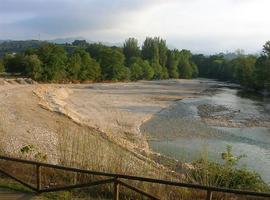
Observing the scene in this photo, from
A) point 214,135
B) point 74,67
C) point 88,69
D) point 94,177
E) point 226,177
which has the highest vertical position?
point 74,67

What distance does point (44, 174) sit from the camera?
37.8ft

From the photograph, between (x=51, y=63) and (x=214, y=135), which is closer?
(x=214, y=135)

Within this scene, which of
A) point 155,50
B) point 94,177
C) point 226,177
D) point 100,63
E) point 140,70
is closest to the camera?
point 94,177

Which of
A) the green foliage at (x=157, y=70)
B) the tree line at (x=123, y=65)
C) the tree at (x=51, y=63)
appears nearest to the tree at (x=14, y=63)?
A: the tree line at (x=123, y=65)

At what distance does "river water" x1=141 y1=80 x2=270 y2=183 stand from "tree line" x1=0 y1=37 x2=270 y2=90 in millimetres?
44539

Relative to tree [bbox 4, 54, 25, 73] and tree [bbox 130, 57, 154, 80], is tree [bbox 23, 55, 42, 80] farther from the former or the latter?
tree [bbox 130, 57, 154, 80]

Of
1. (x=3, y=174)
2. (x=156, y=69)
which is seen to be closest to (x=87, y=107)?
(x=3, y=174)

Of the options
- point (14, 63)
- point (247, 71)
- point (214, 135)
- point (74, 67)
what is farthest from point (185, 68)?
point (214, 135)

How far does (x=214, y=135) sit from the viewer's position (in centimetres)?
3975

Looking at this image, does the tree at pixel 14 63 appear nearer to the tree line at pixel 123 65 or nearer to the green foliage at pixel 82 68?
the tree line at pixel 123 65

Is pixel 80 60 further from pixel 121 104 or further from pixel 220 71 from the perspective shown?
pixel 220 71

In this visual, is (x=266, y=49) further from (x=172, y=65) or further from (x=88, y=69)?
(x=172, y=65)

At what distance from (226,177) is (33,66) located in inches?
3456

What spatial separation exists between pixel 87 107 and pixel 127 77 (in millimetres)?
80108
